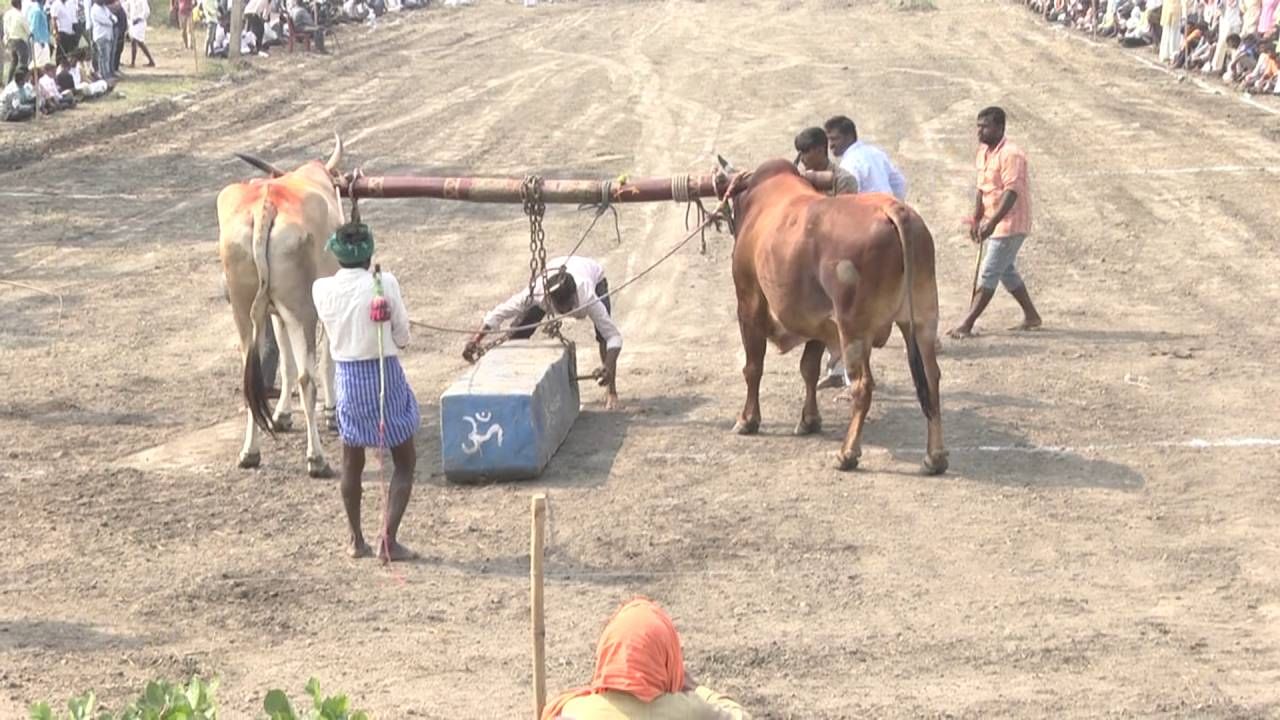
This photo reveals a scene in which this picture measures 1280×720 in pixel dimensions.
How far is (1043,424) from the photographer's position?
39.4 feet

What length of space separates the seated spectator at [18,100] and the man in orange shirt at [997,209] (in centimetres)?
1712

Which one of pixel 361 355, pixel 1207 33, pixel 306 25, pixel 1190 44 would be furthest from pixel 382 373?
pixel 306 25

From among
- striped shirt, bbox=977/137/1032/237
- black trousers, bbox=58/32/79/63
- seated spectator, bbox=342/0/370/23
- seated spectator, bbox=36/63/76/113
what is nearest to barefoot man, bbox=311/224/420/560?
striped shirt, bbox=977/137/1032/237

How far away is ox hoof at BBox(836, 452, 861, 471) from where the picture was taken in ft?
36.2

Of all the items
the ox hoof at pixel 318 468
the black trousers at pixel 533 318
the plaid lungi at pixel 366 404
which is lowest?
the ox hoof at pixel 318 468

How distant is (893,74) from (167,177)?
14572mm

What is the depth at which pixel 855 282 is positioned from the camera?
10867 millimetres

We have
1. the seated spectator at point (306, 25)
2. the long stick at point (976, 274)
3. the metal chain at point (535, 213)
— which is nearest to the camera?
the metal chain at point (535, 213)

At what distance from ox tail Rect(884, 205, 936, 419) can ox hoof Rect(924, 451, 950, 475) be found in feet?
0.78

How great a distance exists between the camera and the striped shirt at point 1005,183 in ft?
45.8

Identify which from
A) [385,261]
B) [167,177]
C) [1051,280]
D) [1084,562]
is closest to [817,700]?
[1084,562]

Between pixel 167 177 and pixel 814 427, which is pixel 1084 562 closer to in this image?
pixel 814 427

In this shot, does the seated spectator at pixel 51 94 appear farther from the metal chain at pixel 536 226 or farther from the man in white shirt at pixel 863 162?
the man in white shirt at pixel 863 162

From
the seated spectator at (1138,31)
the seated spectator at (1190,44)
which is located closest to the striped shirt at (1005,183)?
the seated spectator at (1190,44)
